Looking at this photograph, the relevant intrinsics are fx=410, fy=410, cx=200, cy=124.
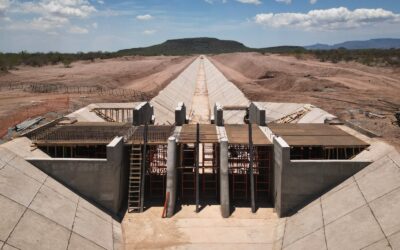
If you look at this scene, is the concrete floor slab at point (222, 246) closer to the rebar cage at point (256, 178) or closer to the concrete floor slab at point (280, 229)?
the concrete floor slab at point (280, 229)

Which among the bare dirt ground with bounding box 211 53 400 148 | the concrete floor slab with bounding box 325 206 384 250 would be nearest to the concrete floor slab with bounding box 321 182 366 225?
the concrete floor slab with bounding box 325 206 384 250

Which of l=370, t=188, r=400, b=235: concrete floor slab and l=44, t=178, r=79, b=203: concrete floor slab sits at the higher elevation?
l=370, t=188, r=400, b=235: concrete floor slab

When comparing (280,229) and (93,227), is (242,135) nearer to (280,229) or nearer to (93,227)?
(280,229)

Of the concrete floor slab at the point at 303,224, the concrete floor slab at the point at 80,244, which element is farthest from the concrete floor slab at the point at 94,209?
the concrete floor slab at the point at 303,224

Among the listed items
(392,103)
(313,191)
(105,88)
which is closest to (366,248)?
(313,191)

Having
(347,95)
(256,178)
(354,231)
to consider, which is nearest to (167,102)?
(347,95)

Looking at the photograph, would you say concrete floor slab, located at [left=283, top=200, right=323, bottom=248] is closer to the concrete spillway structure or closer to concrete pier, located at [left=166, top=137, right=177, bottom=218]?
concrete pier, located at [left=166, top=137, right=177, bottom=218]
